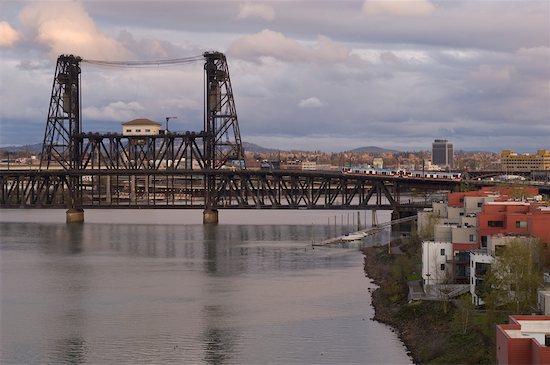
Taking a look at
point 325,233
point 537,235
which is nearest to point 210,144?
point 325,233

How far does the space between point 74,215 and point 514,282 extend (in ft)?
192

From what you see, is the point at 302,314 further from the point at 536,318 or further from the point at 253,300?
the point at 536,318

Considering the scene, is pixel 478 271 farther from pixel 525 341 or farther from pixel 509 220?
pixel 525 341

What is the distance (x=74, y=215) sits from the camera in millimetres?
Result: 80812

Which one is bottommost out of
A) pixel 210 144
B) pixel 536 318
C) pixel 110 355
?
pixel 110 355

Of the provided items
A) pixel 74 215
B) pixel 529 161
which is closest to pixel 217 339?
pixel 74 215

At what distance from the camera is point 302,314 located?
3356 cm

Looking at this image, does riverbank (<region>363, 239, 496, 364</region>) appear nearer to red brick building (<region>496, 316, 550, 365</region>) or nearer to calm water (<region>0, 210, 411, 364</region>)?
calm water (<region>0, 210, 411, 364</region>)

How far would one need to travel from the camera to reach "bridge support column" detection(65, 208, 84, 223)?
80137 mm

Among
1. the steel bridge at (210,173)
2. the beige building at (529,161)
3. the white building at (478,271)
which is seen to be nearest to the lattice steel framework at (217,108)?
the steel bridge at (210,173)

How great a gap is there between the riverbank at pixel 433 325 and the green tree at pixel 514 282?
2.31ft

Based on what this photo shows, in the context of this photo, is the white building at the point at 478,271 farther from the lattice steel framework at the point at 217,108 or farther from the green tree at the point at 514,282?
the lattice steel framework at the point at 217,108

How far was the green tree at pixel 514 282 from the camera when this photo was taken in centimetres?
2614

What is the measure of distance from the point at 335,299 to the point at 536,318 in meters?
17.5
